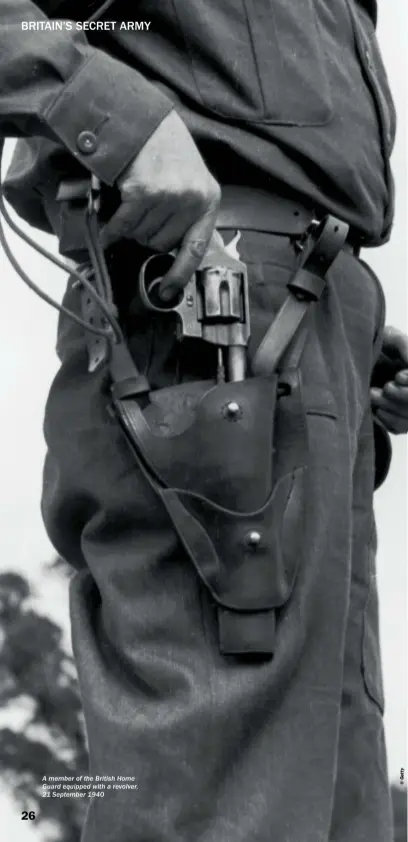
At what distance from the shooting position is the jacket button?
1.66m

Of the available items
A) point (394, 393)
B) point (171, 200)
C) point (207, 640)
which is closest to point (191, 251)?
point (171, 200)

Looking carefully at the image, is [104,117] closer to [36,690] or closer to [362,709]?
[362,709]

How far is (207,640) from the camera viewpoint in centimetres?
166

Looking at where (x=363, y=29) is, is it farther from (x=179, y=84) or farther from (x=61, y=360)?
(x=61, y=360)

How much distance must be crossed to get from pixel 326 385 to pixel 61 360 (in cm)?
31

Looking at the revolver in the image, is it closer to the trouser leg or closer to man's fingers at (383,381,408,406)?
the trouser leg

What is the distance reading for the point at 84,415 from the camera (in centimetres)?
177

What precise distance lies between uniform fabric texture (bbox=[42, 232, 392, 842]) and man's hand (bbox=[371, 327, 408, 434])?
26 centimetres

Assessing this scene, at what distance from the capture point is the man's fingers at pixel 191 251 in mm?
1646

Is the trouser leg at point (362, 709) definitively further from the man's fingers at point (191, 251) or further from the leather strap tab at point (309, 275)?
the man's fingers at point (191, 251)

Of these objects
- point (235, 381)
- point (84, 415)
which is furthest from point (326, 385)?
point (84, 415)

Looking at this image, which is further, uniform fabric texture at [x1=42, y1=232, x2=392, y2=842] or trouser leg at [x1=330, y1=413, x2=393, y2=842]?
trouser leg at [x1=330, y1=413, x2=393, y2=842]

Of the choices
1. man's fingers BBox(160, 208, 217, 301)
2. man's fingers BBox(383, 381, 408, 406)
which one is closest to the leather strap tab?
man's fingers BBox(160, 208, 217, 301)

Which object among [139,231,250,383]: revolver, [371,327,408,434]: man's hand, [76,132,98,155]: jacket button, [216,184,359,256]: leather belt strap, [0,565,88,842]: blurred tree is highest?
[76,132,98,155]: jacket button
